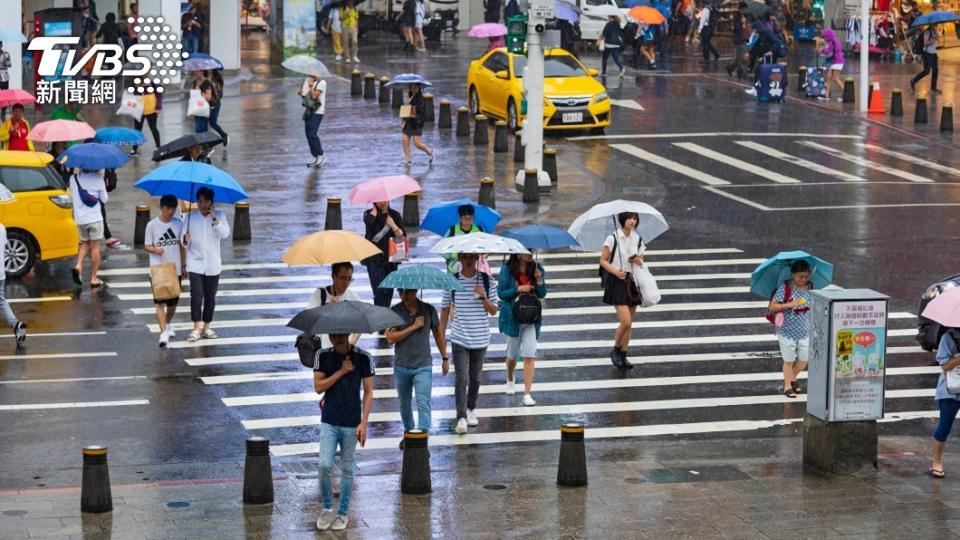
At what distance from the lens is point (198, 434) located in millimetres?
15664

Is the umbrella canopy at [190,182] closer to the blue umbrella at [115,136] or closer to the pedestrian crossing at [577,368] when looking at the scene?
the pedestrian crossing at [577,368]

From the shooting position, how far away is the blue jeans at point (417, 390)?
14750mm

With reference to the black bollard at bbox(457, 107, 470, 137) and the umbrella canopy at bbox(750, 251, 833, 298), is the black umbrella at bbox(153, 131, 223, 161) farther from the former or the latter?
the black bollard at bbox(457, 107, 470, 137)

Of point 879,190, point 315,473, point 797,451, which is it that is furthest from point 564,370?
point 879,190

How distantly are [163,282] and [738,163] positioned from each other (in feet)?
56.0

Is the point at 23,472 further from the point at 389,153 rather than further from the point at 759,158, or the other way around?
the point at 759,158

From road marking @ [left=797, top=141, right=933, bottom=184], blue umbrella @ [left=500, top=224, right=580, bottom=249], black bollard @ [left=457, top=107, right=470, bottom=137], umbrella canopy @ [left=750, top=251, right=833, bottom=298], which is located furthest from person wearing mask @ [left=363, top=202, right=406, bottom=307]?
black bollard @ [left=457, top=107, right=470, bottom=137]

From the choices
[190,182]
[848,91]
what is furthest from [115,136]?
[848,91]

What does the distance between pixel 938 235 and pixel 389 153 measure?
11266 mm

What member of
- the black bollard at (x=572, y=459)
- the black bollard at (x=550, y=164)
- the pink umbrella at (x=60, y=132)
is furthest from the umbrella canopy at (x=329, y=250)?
the black bollard at (x=550, y=164)

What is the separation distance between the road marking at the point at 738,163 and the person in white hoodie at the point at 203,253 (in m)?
15.0

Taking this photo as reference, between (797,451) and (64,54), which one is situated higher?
(64,54)

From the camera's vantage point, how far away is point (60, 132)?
82.4 ft

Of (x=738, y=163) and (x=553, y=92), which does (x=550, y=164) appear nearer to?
(x=738, y=163)
